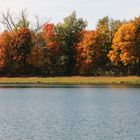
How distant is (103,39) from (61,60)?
11.3 m

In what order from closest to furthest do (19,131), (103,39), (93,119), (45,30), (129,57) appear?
(19,131) < (93,119) < (129,57) < (103,39) < (45,30)

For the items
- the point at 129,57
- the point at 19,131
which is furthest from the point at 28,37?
the point at 19,131

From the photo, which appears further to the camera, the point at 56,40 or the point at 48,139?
the point at 56,40

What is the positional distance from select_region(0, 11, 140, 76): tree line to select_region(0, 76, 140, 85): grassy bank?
6596mm

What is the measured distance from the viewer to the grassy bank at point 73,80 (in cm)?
→ 10869

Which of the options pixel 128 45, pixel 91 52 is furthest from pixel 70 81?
pixel 128 45

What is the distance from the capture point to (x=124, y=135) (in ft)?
126

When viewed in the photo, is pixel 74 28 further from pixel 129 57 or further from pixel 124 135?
pixel 124 135

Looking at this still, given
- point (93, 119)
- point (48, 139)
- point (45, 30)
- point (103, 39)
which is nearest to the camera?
point (48, 139)

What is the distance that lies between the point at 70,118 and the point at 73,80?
6719 cm

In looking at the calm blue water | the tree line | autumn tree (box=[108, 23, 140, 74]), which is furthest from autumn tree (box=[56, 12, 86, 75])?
the calm blue water

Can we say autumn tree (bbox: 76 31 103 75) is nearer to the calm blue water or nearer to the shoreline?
the shoreline

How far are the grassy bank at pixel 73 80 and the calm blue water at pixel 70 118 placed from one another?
117ft

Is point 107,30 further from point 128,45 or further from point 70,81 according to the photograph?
point 70,81
